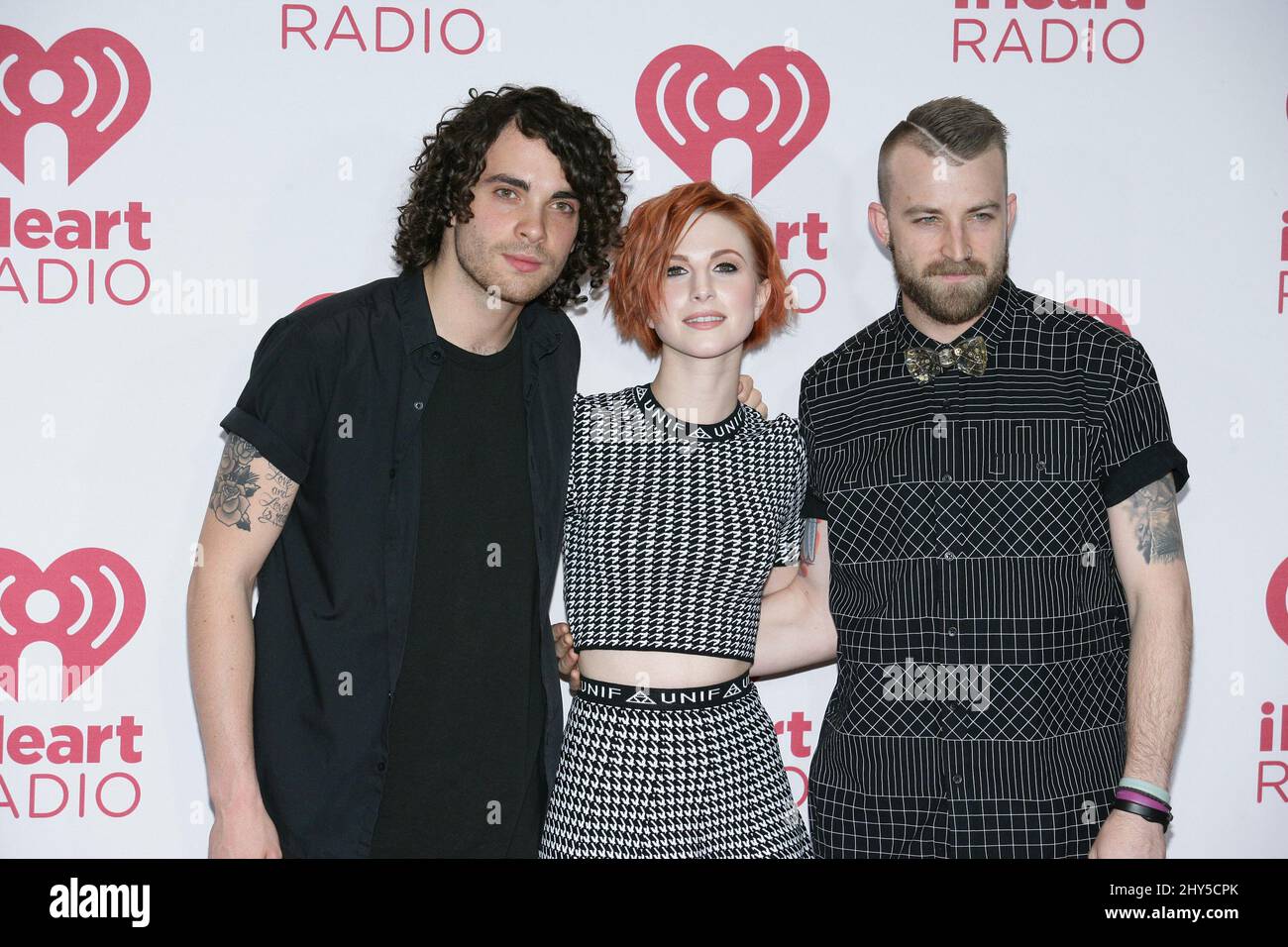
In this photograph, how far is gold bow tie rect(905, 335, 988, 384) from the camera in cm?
238

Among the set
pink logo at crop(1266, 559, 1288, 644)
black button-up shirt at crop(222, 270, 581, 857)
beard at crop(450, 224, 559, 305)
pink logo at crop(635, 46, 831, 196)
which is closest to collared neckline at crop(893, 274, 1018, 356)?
pink logo at crop(635, 46, 831, 196)

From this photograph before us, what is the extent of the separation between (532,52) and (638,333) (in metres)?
0.93

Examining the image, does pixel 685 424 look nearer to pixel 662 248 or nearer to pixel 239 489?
pixel 662 248

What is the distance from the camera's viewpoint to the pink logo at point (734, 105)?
9.53 ft

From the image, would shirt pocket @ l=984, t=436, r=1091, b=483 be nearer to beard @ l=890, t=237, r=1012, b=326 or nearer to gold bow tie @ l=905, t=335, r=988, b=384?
gold bow tie @ l=905, t=335, r=988, b=384

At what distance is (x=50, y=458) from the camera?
2.87m

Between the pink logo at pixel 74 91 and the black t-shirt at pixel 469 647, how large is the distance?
3.95 ft

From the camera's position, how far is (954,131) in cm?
238

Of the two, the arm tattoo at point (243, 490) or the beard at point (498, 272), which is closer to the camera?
the arm tattoo at point (243, 490)

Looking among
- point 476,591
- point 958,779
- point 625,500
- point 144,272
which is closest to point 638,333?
point 625,500

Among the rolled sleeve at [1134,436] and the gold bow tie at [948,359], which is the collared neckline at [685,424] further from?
the rolled sleeve at [1134,436]

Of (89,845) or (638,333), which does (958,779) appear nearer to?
(638,333)

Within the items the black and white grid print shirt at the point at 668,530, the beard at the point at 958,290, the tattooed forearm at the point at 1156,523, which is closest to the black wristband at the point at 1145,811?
the tattooed forearm at the point at 1156,523

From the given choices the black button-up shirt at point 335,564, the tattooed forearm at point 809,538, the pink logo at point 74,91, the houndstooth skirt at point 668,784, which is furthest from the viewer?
the pink logo at point 74,91
